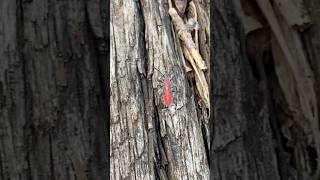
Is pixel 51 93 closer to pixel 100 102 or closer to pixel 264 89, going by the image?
pixel 100 102

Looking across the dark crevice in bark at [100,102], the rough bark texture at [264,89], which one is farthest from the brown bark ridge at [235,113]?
the dark crevice in bark at [100,102]

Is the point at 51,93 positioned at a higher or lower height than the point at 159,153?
higher

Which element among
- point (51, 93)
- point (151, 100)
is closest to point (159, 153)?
point (151, 100)

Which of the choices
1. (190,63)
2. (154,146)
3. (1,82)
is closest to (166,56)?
(190,63)

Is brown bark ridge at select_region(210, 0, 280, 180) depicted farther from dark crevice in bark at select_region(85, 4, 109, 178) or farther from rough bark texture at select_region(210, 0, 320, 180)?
dark crevice in bark at select_region(85, 4, 109, 178)

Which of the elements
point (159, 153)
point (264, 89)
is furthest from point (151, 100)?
point (264, 89)

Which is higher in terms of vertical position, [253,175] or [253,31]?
[253,31]

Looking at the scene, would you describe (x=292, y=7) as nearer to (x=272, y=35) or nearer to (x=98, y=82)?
(x=272, y=35)
